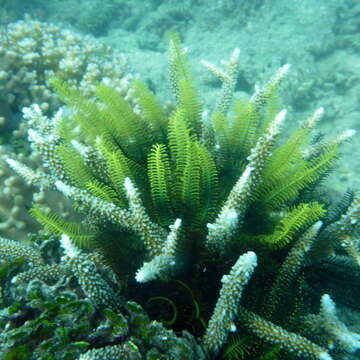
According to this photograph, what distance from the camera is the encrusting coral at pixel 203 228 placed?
189cm

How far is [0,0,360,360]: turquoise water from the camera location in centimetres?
329

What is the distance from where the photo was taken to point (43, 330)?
66.6 inches

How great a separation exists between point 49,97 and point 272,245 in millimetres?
4012

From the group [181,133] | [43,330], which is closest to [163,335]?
[43,330]

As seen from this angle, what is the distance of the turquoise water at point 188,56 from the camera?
10.8 ft

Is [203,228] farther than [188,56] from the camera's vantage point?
No

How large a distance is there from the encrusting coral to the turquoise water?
0.16m

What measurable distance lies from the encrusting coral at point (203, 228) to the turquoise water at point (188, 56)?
0.51 feet

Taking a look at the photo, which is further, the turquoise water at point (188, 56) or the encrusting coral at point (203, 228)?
the turquoise water at point (188, 56)

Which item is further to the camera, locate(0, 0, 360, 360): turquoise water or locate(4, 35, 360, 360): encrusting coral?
locate(0, 0, 360, 360): turquoise water

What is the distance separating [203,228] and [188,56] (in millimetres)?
6231

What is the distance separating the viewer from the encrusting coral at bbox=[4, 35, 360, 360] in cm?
189

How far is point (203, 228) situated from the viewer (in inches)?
89.9

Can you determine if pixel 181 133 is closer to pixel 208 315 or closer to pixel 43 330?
pixel 208 315
